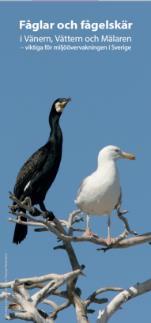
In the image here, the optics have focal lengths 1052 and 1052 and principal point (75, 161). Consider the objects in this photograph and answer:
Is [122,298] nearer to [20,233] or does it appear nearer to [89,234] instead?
[89,234]

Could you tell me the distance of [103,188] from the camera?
14.1 meters

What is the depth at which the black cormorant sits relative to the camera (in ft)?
51.7

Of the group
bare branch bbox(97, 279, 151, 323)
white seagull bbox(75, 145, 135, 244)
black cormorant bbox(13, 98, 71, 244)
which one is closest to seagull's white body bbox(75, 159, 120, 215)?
white seagull bbox(75, 145, 135, 244)

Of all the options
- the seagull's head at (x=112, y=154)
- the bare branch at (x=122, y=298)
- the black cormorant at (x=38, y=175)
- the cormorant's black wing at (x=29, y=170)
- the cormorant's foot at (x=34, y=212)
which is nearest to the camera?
the cormorant's foot at (x=34, y=212)

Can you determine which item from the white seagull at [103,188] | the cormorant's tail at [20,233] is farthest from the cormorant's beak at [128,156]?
the cormorant's tail at [20,233]

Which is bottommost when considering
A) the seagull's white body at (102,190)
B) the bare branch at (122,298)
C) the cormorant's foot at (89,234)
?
the bare branch at (122,298)

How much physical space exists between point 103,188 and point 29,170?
221 centimetres

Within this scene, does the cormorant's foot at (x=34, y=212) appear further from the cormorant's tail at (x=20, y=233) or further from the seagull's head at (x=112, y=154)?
the seagull's head at (x=112, y=154)

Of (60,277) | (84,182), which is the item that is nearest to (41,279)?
(60,277)

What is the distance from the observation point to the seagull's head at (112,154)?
47.0 feet

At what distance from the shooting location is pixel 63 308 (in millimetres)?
15016

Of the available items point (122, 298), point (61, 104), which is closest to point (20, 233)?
point (122, 298)

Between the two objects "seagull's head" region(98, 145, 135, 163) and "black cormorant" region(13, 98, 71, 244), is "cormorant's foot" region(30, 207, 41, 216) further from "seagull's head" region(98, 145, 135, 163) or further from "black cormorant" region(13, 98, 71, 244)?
"seagull's head" region(98, 145, 135, 163)

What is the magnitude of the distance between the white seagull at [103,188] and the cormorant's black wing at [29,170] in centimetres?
170
